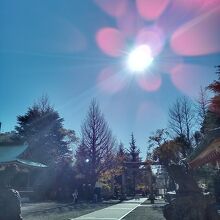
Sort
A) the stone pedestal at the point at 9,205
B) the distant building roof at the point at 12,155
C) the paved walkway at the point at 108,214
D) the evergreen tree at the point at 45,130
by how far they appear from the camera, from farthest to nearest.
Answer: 1. the evergreen tree at the point at 45,130
2. the distant building roof at the point at 12,155
3. the paved walkway at the point at 108,214
4. the stone pedestal at the point at 9,205

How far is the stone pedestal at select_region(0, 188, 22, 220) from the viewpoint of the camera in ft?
30.1

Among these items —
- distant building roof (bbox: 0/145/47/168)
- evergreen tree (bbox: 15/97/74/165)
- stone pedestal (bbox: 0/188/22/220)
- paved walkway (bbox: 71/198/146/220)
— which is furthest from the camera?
evergreen tree (bbox: 15/97/74/165)

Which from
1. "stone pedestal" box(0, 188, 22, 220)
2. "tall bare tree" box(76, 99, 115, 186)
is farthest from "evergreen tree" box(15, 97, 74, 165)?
"stone pedestal" box(0, 188, 22, 220)

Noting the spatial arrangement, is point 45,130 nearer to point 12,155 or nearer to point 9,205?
point 12,155

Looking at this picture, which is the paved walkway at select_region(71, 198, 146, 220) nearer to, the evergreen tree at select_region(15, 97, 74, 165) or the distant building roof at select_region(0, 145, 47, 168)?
the distant building roof at select_region(0, 145, 47, 168)

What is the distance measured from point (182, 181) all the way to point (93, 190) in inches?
1211

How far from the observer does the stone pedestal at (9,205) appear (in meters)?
9.17

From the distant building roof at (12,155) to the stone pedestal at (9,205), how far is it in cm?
1549

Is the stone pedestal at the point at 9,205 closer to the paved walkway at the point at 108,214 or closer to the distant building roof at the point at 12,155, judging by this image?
the paved walkway at the point at 108,214

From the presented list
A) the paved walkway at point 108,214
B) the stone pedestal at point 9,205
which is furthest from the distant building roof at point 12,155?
the stone pedestal at point 9,205

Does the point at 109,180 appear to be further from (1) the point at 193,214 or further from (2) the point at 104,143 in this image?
(1) the point at 193,214

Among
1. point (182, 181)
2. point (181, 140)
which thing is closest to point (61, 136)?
point (181, 140)

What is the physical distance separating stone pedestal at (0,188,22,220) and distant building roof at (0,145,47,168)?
15490 mm

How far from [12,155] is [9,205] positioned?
18.2 m
